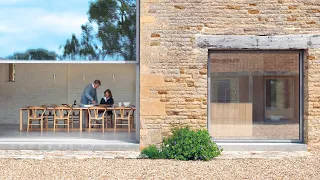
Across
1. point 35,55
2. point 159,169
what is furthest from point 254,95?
point 35,55

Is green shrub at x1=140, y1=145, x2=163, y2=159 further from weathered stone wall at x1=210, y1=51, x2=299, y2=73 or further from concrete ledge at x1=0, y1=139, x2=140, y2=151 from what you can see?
weathered stone wall at x1=210, y1=51, x2=299, y2=73

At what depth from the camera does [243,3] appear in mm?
10188

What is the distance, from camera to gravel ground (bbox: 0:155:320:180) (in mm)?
7375

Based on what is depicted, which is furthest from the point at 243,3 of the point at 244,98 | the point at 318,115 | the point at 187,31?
the point at 318,115

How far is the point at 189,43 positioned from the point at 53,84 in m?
9.04

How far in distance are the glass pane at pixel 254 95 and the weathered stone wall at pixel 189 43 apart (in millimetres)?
422

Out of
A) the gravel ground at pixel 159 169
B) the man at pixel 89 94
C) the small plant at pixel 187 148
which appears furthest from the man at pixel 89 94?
the gravel ground at pixel 159 169

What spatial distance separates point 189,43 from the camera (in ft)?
33.1

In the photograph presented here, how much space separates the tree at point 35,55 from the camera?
411 inches

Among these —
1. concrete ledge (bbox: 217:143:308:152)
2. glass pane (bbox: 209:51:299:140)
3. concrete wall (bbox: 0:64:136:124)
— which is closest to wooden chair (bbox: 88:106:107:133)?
concrete wall (bbox: 0:64:136:124)

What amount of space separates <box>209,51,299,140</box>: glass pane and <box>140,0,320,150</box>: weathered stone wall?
A: 0.42 meters

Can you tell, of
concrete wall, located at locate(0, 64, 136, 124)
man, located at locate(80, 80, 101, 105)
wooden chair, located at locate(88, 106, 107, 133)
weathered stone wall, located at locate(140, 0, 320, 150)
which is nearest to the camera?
weathered stone wall, located at locate(140, 0, 320, 150)

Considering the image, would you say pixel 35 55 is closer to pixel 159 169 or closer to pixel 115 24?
pixel 115 24

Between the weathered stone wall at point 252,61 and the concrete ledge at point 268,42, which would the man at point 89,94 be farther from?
the concrete ledge at point 268,42
